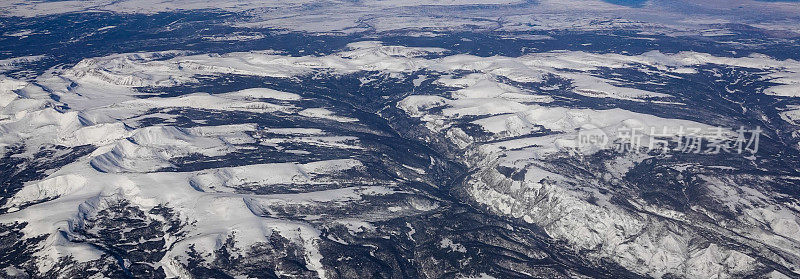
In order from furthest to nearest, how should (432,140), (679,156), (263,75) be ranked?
1. (263,75)
2. (432,140)
3. (679,156)

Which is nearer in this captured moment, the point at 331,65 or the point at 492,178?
the point at 492,178

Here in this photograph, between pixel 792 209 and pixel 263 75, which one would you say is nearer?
pixel 792 209

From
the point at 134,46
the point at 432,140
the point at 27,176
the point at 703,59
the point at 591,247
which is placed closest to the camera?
the point at 591,247

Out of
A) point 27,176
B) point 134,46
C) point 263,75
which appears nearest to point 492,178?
point 27,176

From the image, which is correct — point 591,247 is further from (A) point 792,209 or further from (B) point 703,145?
(B) point 703,145

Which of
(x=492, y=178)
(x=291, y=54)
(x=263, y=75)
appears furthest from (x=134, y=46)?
(x=492, y=178)

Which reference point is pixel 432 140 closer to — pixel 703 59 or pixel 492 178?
pixel 492 178

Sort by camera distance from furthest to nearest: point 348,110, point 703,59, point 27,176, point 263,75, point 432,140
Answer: point 703,59
point 263,75
point 348,110
point 432,140
point 27,176

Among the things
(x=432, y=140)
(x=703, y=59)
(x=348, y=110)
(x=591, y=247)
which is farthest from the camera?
(x=703, y=59)

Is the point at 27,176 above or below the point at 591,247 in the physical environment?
above
